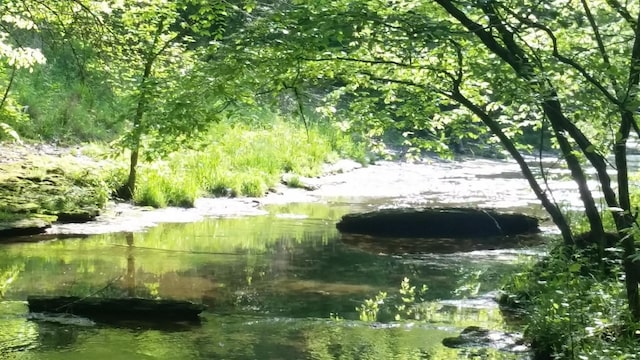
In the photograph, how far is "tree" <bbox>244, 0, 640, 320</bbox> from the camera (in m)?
5.59

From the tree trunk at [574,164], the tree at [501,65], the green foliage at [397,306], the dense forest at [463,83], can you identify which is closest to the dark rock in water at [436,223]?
the green foliage at [397,306]

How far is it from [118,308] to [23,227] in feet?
17.9

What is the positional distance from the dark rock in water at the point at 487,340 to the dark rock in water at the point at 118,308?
2.66 meters

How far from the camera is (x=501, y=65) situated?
6.83 meters

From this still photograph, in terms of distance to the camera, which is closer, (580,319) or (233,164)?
(580,319)

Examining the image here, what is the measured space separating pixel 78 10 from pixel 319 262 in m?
5.10

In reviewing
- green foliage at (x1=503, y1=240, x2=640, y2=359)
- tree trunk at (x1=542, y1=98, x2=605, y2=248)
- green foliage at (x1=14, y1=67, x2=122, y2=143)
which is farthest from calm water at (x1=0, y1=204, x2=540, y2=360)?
green foliage at (x1=14, y1=67, x2=122, y2=143)

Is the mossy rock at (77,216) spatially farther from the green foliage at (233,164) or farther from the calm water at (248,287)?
the green foliage at (233,164)

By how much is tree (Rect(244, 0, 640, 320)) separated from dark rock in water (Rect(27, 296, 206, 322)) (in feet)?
8.93

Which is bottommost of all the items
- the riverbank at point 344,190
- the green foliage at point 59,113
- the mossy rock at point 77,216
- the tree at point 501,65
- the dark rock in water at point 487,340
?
the dark rock in water at point 487,340

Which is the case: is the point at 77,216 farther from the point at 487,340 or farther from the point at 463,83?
the point at 487,340

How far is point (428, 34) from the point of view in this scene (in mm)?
5965

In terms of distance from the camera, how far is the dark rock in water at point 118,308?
7785mm

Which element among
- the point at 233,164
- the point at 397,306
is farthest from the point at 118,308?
the point at 233,164
